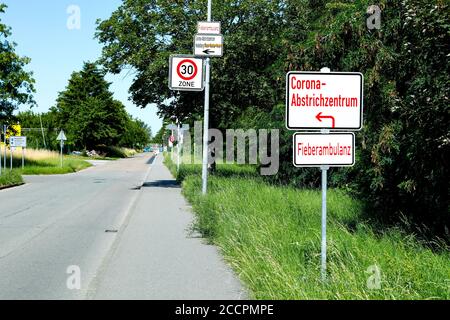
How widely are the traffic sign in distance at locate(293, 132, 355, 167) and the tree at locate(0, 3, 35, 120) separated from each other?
31.0m

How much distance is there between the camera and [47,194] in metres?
20.0

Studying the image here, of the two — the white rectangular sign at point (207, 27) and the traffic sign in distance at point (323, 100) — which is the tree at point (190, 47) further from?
the traffic sign in distance at point (323, 100)

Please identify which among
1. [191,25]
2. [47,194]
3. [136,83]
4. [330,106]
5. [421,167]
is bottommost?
[47,194]

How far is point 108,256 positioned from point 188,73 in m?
8.12

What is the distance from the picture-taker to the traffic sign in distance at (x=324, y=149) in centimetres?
552

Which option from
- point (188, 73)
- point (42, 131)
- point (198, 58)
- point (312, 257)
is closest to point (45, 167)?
point (188, 73)

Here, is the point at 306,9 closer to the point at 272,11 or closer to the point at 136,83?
the point at 272,11

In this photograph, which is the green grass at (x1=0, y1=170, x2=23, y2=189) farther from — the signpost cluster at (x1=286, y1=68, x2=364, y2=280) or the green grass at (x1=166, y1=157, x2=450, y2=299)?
the signpost cluster at (x1=286, y1=68, x2=364, y2=280)

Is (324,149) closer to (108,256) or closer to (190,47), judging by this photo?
(108,256)

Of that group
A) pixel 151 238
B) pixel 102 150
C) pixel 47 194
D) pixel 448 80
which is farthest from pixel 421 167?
pixel 102 150

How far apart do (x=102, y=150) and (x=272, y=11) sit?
63215mm

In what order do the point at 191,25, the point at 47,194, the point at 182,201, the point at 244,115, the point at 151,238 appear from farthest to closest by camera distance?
the point at 244,115
the point at 191,25
the point at 47,194
the point at 182,201
the point at 151,238

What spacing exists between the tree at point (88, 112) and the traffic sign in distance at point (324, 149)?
70110 mm

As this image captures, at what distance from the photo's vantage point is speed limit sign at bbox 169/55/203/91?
48.7 feet
